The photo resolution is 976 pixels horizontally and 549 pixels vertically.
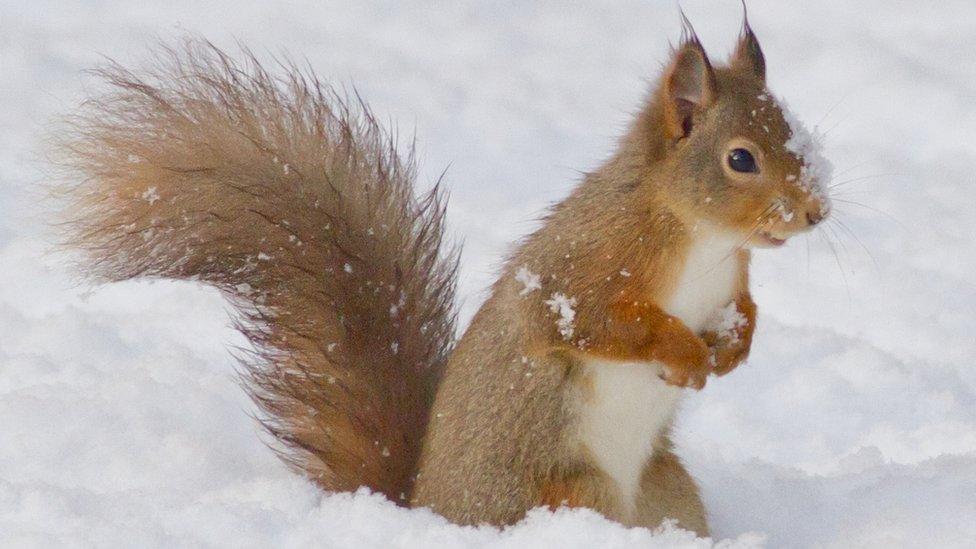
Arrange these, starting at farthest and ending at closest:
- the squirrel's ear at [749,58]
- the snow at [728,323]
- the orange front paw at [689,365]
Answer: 1. the squirrel's ear at [749,58]
2. the snow at [728,323]
3. the orange front paw at [689,365]

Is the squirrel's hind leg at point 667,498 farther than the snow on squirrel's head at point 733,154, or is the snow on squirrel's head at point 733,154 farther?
the squirrel's hind leg at point 667,498

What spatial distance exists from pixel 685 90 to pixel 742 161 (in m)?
0.15

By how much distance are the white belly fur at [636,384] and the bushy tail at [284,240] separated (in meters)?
0.37

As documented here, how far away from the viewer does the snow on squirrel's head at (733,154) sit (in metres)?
1.95

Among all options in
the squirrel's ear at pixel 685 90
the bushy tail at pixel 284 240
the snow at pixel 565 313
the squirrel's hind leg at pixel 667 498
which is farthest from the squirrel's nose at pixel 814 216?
the bushy tail at pixel 284 240

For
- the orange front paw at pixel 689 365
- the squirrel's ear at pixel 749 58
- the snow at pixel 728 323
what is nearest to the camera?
the orange front paw at pixel 689 365

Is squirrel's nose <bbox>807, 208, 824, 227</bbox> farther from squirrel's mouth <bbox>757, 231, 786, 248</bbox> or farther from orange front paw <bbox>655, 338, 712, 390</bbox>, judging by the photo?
orange front paw <bbox>655, 338, 712, 390</bbox>

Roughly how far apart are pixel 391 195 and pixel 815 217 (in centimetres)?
73

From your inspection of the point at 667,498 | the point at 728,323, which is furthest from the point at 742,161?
the point at 667,498

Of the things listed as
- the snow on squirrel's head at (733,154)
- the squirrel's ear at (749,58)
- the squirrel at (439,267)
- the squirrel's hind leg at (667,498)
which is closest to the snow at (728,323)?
the squirrel at (439,267)

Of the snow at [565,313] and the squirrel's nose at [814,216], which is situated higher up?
the squirrel's nose at [814,216]

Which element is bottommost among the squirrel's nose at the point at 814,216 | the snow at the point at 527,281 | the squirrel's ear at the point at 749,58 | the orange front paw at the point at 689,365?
the orange front paw at the point at 689,365

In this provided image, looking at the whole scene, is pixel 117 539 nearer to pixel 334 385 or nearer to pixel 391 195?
pixel 334 385

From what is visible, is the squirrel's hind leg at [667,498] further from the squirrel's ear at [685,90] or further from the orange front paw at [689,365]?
the squirrel's ear at [685,90]
